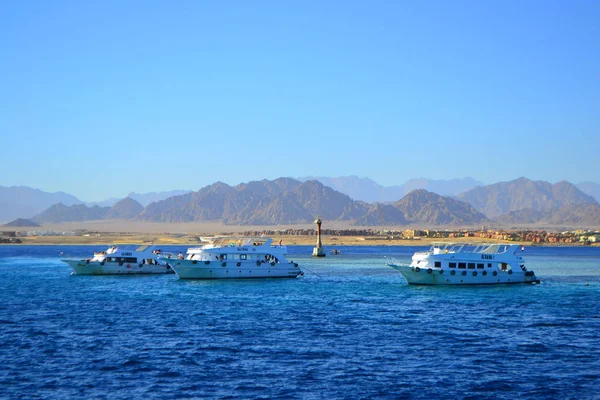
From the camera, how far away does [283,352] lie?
43.5m

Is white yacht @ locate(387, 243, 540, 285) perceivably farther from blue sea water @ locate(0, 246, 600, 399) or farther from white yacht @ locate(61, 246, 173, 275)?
white yacht @ locate(61, 246, 173, 275)

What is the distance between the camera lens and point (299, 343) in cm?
4628

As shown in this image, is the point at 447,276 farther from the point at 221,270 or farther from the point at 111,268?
the point at 111,268

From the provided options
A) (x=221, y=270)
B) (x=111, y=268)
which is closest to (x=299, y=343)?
(x=221, y=270)

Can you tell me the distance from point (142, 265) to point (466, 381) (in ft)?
242

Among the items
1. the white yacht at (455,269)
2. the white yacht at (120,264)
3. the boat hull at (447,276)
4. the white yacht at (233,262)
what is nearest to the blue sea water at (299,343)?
the boat hull at (447,276)

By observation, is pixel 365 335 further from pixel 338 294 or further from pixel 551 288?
pixel 551 288

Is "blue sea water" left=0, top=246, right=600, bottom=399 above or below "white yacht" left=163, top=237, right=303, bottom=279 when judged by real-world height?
below

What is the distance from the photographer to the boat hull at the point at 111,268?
104 meters

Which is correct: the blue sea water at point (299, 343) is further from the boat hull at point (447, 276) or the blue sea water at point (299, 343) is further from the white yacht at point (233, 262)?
the white yacht at point (233, 262)

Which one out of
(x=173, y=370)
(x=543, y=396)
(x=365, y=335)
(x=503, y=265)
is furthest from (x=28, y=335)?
(x=503, y=265)

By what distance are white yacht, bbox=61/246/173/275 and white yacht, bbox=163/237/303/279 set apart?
12.3 meters

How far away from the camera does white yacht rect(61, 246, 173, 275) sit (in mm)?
103688

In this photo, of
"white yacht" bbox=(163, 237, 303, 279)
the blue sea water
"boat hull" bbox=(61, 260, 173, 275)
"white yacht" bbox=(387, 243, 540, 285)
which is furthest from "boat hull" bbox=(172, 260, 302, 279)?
"white yacht" bbox=(387, 243, 540, 285)
